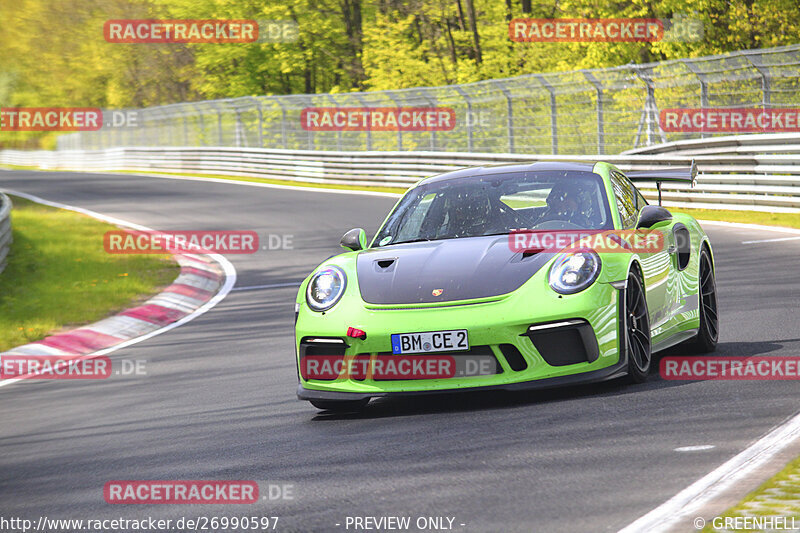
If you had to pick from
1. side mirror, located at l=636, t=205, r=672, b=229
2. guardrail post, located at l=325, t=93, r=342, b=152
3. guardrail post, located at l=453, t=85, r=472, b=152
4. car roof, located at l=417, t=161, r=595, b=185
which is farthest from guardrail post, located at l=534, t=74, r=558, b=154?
side mirror, located at l=636, t=205, r=672, b=229

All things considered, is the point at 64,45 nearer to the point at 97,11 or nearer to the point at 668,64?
the point at 97,11

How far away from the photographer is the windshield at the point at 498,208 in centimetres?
699

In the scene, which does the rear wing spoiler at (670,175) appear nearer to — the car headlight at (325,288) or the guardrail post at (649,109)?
the car headlight at (325,288)

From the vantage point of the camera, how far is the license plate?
591 centimetres

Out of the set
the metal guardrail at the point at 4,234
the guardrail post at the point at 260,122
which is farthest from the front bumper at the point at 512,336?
the guardrail post at the point at 260,122

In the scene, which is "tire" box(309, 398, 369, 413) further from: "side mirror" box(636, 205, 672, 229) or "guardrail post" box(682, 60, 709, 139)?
"guardrail post" box(682, 60, 709, 139)

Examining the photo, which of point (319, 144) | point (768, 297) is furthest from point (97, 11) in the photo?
point (768, 297)

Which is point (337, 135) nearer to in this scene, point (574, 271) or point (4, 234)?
point (4, 234)

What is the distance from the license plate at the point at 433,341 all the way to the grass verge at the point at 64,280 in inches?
244

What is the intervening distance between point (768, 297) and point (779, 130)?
10231 millimetres

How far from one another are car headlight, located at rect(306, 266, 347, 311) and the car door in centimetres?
173

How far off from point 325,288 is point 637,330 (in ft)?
5.74

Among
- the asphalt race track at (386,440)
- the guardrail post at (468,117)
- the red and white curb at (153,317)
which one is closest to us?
the asphalt race track at (386,440)

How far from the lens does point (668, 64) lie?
21.2m
